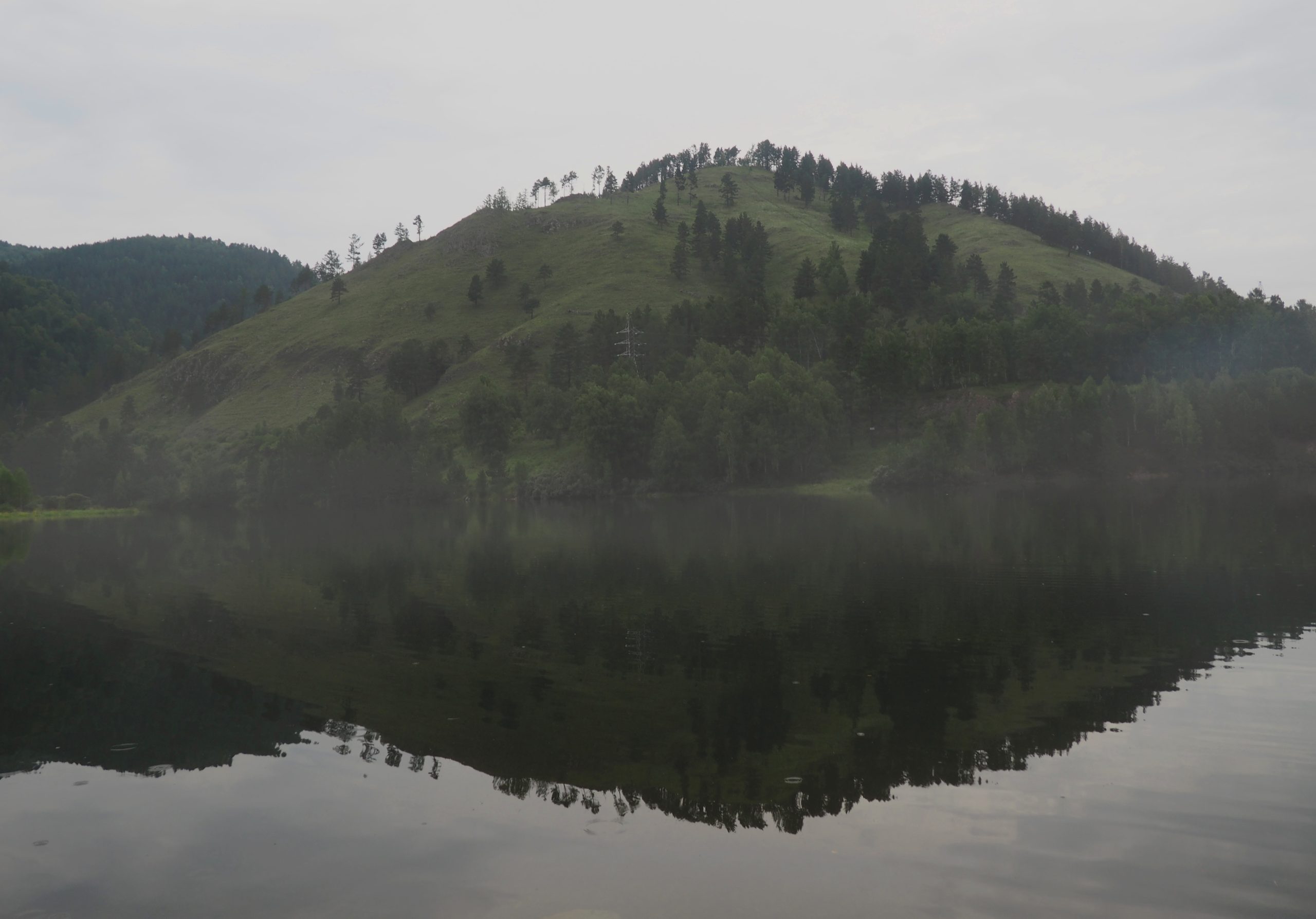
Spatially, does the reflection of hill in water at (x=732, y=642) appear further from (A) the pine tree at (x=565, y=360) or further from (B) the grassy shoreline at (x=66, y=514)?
(A) the pine tree at (x=565, y=360)

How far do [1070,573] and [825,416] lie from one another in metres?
109

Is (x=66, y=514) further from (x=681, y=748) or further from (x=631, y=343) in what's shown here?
(x=681, y=748)

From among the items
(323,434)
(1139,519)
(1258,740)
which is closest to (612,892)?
(1258,740)

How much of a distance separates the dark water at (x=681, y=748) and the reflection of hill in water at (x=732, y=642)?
0.52 ft

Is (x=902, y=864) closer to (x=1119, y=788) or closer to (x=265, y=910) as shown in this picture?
(x=1119, y=788)

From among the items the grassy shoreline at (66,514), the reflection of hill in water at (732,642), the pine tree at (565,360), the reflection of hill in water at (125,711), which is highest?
the pine tree at (565,360)

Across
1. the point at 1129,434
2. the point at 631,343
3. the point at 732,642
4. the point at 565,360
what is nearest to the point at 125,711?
the point at 732,642

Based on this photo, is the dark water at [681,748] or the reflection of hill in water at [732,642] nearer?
the dark water at [681,748]

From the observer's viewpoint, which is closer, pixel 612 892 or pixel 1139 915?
pixel 1139 915

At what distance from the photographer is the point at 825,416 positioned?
149m

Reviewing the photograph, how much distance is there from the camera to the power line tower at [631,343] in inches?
7412

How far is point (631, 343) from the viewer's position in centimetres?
19050

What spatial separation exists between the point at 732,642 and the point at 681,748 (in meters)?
10.3

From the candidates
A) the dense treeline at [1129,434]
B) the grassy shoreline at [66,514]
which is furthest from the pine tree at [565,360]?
the grassy shoreline at [66,514]
